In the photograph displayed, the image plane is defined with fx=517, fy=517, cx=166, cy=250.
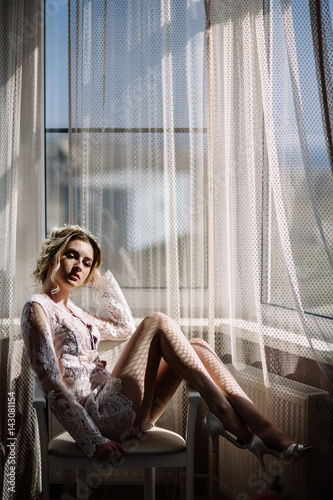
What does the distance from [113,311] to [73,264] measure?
0.28m

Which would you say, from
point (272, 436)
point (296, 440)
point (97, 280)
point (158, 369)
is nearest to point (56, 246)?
point (97, 280)

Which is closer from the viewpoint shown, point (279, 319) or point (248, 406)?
point (248, 406)

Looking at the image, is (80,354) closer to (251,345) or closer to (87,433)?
(87,433)

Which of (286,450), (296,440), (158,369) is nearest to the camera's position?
(286,450)

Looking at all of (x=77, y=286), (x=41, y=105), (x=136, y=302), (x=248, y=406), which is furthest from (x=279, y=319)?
(x=41, y=105)

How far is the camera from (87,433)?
170 centimetres

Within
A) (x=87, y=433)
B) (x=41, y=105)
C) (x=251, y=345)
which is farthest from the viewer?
(x=41, y=105)

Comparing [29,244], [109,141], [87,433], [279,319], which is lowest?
[87,433]

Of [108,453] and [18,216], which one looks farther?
[18,216]

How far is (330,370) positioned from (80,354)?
3.00ft

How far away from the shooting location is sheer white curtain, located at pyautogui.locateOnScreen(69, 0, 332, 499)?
200 cm

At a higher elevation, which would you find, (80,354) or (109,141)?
(109,141)

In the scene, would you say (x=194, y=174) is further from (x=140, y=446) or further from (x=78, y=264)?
(x=140, y=446)

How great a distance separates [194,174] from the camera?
2266 millimetres
